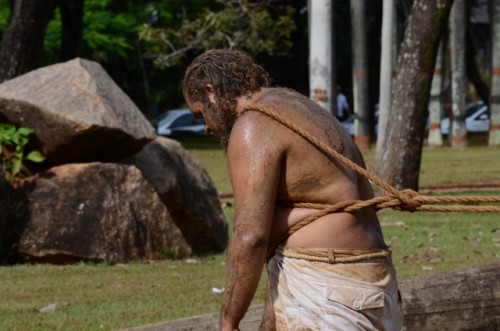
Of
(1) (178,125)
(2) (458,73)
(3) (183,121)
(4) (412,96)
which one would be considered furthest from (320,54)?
(3) (183,121)

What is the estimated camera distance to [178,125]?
45688mm

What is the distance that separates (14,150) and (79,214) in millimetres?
762

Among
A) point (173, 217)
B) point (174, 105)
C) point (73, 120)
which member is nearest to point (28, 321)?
point (73, 120)

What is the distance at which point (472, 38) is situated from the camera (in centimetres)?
4441

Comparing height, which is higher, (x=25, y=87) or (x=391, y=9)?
(x=25, y=87)

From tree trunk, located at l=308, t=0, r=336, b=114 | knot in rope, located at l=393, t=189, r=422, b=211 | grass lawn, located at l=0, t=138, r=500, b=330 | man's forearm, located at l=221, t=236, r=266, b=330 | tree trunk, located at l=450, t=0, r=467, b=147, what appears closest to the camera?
man's forearm, located at l=221, t=236, r=266, b=330

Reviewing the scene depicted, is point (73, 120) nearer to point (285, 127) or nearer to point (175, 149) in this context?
point (175, 149)

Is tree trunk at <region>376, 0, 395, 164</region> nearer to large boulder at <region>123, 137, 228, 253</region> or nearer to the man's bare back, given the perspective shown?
large boulder at <region>123, 137, 228, 253</region>

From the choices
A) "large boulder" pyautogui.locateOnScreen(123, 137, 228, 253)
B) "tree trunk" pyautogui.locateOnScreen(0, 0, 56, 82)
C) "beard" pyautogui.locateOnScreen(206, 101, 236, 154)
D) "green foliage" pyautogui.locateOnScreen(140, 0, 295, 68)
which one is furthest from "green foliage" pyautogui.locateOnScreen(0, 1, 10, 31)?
"beard" pyautogui.locateOnScreen(206, 101, 236, 154)

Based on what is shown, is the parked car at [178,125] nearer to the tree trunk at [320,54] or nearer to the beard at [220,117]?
the tree trunk at [320,54]

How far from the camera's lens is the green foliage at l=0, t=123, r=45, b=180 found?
10609mm

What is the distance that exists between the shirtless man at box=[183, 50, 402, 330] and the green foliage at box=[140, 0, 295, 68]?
25778 millimetres

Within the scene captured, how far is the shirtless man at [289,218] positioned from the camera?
4621 mm

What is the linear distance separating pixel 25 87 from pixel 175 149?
1757 millimetres
